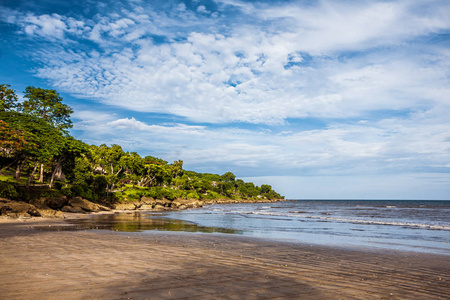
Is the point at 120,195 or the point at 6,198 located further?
the point at 120,195

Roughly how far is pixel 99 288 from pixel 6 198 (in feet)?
112

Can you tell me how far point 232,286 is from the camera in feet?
25.1

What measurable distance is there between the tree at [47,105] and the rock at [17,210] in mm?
37776

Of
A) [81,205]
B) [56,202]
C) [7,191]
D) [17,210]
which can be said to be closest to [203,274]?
[17,210]

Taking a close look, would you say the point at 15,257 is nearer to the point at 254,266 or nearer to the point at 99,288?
the point at 99,288

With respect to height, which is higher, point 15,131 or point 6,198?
point 15,131

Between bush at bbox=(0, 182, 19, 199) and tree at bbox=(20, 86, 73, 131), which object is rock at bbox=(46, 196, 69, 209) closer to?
bush at bbox=(0, 182, 19, 199)

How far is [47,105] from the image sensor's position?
2591 inches

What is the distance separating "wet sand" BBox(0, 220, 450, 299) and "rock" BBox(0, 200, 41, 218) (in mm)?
17383

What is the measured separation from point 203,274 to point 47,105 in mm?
71727

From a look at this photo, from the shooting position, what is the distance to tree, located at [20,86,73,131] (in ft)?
208

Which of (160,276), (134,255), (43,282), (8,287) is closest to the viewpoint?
(8,287)

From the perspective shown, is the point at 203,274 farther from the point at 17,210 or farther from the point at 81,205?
the point at 81,205

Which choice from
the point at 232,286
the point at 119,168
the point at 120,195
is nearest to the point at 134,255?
the point at 232,286
